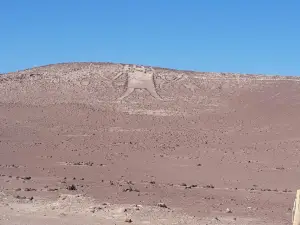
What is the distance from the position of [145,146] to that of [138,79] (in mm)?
14992

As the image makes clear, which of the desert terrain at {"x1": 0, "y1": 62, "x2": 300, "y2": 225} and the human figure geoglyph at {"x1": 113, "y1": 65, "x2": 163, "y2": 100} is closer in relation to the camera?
the desert terrain at {"x1": 0, "y1": 62, "x2": 300, "y2": 225}

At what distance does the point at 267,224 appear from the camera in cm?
1198

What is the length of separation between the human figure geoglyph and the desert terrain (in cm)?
8

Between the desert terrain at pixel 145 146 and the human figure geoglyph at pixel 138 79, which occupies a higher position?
the human figure geoglyph at pixel 138 79

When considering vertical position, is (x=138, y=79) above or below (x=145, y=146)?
above

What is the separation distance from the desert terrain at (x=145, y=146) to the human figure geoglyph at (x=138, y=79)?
0.08 meters

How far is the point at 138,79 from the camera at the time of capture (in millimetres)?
43219

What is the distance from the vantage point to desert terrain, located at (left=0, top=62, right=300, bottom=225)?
513 inches

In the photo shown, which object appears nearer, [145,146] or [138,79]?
[145,146]

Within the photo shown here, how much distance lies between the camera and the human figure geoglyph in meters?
41.0

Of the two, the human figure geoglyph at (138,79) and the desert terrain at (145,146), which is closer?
the desert terrain at (145,146)

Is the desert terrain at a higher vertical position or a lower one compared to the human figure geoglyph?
lower

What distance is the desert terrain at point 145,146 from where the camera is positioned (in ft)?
42.8

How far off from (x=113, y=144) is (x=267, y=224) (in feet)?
58.1
